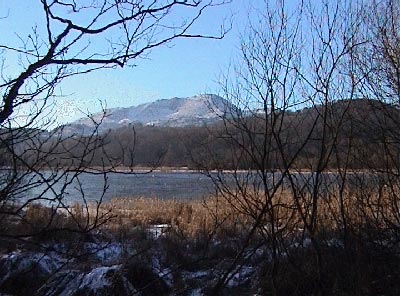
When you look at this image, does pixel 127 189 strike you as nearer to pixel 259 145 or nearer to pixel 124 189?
pixel 124 189

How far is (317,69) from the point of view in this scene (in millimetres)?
4359

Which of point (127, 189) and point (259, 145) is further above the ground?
point (259, 145)

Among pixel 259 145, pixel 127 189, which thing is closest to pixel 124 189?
pixel 127 189

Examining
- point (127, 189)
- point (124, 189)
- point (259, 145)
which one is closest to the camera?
point (259, 145)

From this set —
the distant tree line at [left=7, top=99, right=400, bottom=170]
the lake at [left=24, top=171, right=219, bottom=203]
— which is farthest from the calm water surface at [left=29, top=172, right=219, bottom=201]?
the distant tree line at [left=7, top=99, right=400, bottom=170]

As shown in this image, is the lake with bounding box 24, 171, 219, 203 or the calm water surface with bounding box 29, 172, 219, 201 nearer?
the lake with bounding box 24, 171, 219, 203

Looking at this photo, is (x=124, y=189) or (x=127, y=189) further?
(x=127, y=189)

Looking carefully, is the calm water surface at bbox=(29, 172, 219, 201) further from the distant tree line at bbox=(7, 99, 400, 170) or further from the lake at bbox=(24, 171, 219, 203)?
the distant tree line at bbox=(7, 99, 400, 170)

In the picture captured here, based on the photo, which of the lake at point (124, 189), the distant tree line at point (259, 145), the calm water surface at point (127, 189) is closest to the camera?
the distant tree line at point (259, 145)

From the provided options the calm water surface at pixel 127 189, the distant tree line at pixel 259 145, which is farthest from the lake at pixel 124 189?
the distant tree line at pixel 259 145

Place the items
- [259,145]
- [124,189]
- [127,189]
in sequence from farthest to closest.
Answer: [127,189] → [124,189] → [259,145]

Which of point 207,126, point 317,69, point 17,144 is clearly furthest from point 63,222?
point 17,144

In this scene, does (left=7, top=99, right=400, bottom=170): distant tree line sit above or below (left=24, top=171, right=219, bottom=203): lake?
above

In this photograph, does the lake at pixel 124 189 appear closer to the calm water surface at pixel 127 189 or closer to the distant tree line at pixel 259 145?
the calm water surface at pixel 127 189
